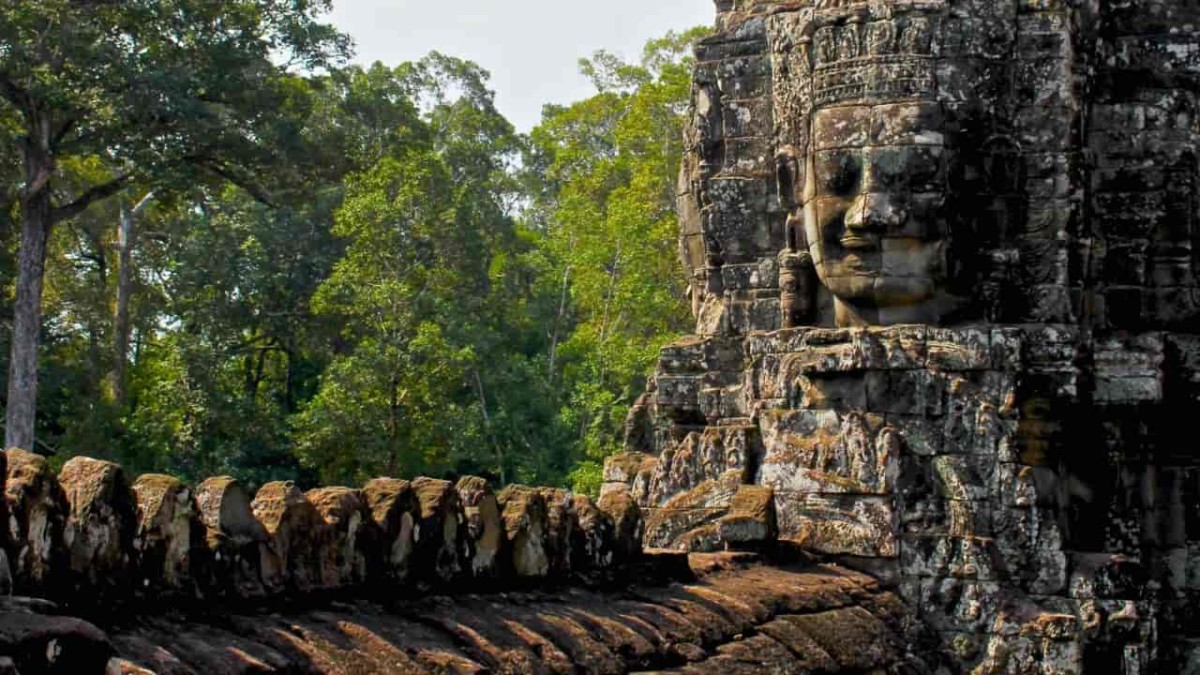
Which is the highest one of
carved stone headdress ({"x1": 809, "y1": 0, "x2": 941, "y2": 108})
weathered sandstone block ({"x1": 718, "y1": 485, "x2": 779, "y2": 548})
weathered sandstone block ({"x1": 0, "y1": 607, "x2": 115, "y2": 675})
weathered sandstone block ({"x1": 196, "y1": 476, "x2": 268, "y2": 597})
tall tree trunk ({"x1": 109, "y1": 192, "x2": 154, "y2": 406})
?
tall tree trunk ({"x1": 109, "y1": 192, "x2": 154, "y2": 406})

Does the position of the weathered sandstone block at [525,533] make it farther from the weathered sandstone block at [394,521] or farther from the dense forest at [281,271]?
the dense forest at [281,271]

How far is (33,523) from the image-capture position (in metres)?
5.44

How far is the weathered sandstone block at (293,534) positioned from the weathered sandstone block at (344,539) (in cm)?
3

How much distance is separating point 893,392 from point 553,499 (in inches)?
126

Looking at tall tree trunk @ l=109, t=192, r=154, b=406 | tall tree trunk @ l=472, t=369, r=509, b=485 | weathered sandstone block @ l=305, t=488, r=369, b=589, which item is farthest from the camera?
tall tree trunk @ l=109, t=192, r=154, b=406

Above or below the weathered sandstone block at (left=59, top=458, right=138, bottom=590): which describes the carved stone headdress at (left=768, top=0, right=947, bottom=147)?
above

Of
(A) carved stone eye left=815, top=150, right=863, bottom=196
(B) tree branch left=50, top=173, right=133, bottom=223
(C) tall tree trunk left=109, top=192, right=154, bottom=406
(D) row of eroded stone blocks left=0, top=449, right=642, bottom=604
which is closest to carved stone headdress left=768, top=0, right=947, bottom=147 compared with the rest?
(A) carved stone eye left=815, top=150, right=863, bottom=196

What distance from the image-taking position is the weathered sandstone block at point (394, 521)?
690cm

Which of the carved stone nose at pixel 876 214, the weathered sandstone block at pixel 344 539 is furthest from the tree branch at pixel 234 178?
the weathered sandstone block at pixel 344 539

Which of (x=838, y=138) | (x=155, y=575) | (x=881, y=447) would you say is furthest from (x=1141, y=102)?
(x=155, y=575)

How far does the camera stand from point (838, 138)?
11.1 meters

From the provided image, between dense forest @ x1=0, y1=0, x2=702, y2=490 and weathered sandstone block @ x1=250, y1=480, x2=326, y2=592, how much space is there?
21.5m

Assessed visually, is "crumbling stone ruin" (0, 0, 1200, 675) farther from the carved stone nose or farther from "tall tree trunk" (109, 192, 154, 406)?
"tall tree trunk" (109, 192, 154, 406)

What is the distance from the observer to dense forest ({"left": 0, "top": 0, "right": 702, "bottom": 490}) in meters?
28.7
